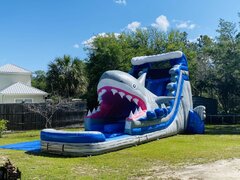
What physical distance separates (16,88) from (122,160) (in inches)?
706

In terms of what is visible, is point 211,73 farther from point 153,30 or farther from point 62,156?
point 62,156

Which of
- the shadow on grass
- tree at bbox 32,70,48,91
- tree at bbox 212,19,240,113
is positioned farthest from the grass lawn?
tree at bbox 32,70,48,91

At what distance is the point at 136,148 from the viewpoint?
1073 centimetres

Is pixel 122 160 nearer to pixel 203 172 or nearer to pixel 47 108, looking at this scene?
pixel 203 172

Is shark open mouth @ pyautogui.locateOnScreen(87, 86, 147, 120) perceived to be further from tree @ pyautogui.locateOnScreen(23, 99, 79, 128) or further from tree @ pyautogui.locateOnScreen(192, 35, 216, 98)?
tree @ pyautogui.locateOnScreen(192, 35, 216, 98)

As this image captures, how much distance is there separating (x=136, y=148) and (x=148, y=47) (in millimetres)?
20222

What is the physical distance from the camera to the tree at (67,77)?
27955 millimetres

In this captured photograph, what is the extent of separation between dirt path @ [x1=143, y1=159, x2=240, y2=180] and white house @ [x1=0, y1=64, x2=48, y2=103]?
18228mm

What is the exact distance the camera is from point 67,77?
28.1 m

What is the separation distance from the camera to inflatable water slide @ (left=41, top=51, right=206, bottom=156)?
9641mm

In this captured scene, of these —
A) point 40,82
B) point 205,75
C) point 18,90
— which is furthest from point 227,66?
point 40,82

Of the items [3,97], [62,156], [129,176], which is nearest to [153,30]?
[3,97]

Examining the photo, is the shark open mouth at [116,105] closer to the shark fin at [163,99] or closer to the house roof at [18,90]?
the shark fin at [163,99]

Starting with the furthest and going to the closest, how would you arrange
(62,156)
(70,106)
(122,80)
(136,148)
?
(70,106) → (122,80) → (136,148) → (62,156)
